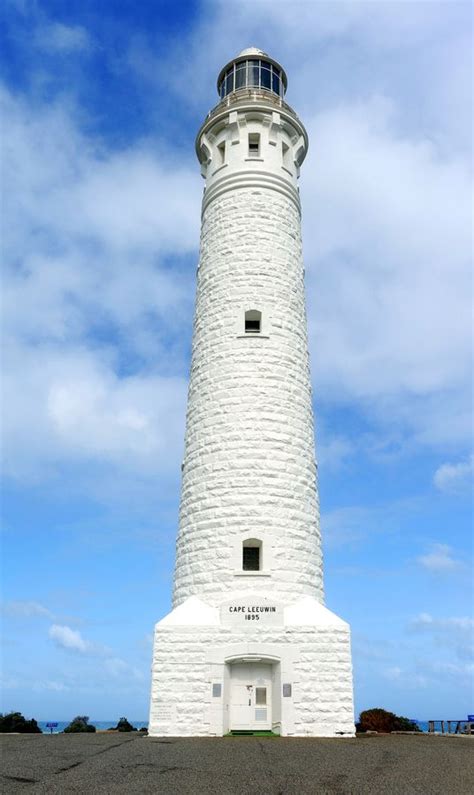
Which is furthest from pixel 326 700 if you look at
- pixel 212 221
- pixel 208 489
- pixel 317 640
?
pixel 212 221

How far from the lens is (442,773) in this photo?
10070 mm

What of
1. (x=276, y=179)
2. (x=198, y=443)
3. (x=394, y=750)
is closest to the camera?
(x=394, y=750)

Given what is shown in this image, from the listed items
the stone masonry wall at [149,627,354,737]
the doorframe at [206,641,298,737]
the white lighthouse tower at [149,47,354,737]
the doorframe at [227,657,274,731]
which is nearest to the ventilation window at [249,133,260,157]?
the white lighthouse tower at [149,47,354,737]

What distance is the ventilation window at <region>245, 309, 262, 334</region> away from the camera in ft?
Answer: 67.9

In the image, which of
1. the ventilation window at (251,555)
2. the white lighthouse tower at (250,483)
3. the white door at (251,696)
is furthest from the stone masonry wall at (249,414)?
the white door at (251,696)

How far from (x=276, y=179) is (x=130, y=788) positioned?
1984cm

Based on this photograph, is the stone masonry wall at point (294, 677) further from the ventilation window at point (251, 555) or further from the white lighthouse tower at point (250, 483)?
the ventilation window at point (251, 555)

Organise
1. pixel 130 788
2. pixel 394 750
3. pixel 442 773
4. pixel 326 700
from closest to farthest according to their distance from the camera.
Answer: pixel 130 788 < pixel 442 773 < pixel 394 750 < pixel 326 700

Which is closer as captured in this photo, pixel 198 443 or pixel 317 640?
pixel 317 640

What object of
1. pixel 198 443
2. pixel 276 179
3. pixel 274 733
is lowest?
pixel 274 733

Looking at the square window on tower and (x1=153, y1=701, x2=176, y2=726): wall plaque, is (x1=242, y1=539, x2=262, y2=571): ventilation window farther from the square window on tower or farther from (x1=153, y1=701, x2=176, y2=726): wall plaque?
(x1=153, y1=701, x2=176, y2=726): wall plaque

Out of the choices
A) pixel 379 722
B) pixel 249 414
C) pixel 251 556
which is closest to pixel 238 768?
pixel 251 556

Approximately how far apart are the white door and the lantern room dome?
21.9 metres

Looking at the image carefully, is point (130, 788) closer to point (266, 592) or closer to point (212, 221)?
point (266, 592)
